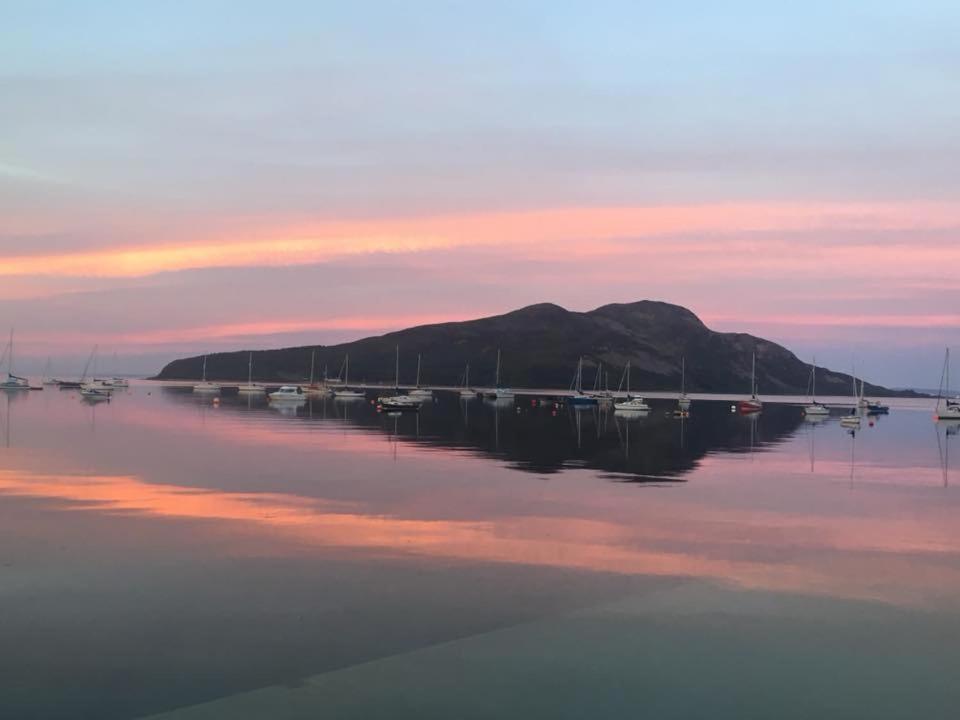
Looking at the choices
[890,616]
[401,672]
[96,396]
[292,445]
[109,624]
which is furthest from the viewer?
[96,396]

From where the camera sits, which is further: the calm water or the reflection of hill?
the reflection of hill

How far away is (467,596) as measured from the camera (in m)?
18.3

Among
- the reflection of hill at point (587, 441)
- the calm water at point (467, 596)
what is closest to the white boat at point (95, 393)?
the reflection of hill at point (587, 441)

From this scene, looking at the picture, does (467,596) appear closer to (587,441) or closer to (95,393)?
(587,441)

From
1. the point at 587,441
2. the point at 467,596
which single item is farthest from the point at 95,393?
the point at 467,596

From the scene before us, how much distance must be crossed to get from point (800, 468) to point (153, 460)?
3404 cm

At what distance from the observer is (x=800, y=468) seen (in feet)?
164

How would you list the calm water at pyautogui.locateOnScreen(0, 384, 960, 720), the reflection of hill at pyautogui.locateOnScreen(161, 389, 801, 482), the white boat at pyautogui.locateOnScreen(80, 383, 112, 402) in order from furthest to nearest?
the white boat at pyautogui.locateOnScreen(80, 383, 112, 402) < the reflection of hill at pyautogui.locateOnScreen(161, 389, 801, 482) < the calm water at pyautogui.locateOnScreen(0, 384, 960, 720)

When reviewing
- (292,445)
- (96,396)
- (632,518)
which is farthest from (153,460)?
(96,396)

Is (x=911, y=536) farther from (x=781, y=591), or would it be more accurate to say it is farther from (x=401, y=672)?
(x=401, y=672)

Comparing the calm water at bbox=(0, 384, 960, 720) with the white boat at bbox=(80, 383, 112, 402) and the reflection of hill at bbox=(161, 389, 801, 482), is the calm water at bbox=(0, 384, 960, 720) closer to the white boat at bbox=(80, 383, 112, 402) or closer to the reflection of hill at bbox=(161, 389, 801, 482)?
the reflection of hill at bbox=(161, 389, 801, 482)

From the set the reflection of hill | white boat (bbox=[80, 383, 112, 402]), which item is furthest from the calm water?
white boat (bbox=[80, 383, 112, 402])

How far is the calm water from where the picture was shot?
42.8ft

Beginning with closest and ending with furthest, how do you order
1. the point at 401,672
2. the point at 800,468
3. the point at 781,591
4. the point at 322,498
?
1. the point at 401,672
2. the point at 781,591
3. the point at 322,498
4. the point at 800,468
